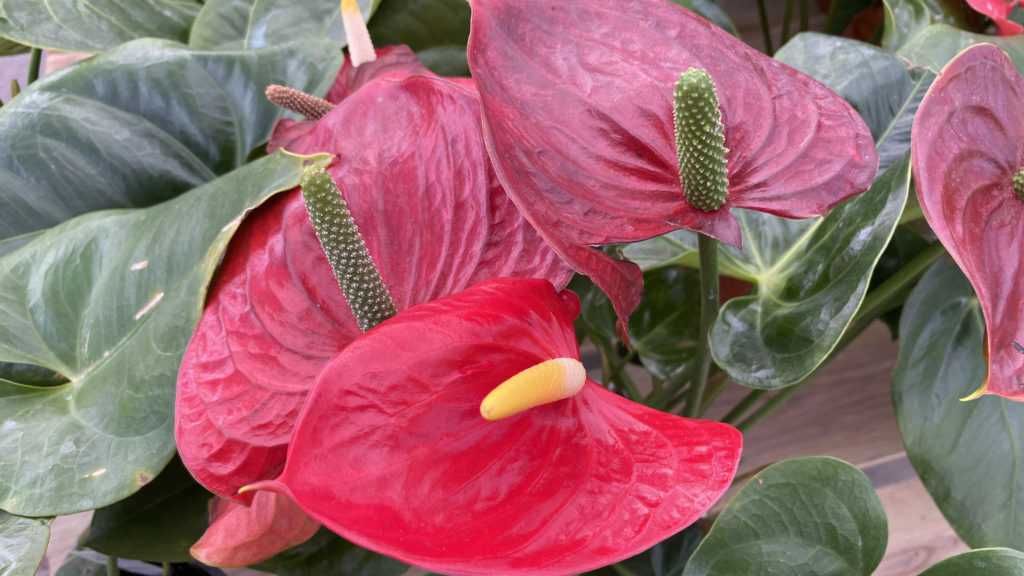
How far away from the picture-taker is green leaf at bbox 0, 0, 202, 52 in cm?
58

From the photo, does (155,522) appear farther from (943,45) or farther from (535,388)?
(943,45)

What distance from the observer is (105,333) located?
432 mm

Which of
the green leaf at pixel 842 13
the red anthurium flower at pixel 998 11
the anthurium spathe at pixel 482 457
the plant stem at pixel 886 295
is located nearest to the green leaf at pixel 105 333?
the anthurium spathe at pixel 482 457

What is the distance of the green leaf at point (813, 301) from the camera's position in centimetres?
41

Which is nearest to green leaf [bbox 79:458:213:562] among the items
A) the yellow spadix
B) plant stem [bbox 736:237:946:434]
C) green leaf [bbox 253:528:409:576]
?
green leaf [bbox 253:528:409:576]

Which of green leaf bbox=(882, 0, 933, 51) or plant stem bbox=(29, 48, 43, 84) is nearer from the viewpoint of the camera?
green leaf bbox=(882, 0, 933, 51)

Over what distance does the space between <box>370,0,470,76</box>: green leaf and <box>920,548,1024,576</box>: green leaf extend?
1.59 feet

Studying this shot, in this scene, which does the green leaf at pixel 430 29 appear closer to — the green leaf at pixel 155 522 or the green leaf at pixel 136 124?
the green leaf at pixel 136 124

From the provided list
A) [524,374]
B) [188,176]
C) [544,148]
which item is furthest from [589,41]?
[188,176]

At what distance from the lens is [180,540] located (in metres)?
0.50

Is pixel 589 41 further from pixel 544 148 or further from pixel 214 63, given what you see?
pixel 214 63

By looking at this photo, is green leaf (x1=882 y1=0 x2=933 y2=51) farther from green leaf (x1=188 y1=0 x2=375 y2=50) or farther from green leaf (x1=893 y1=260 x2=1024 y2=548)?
green leaf (x1=188 y1=0 x2=375 y2=50)

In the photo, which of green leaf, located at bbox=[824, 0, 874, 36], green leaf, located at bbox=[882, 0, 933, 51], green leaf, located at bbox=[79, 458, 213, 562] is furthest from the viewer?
green leaf, located at bbox=[824, 0, 874, 36]

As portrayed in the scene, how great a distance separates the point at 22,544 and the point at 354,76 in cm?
35
